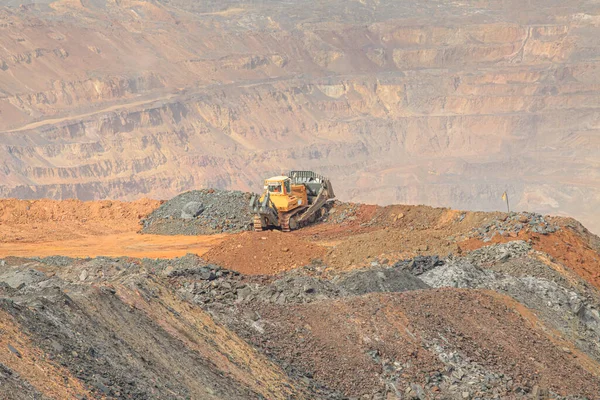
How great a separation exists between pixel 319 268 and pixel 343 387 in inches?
443

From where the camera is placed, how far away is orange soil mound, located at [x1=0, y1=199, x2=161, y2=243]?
126ft

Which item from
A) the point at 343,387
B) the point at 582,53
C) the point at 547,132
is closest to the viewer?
the point at 343,387

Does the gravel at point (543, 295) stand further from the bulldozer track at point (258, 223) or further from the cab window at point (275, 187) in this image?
the cab window at point (275, 187)

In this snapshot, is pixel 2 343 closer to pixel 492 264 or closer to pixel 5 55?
pixel 492 264

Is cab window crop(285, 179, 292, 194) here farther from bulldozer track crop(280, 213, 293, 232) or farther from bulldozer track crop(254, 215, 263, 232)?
bulldozer track crop(254, 215, 263, 232)

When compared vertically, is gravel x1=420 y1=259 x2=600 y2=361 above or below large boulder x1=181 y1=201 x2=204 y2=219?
above

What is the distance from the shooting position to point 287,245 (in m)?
30.9

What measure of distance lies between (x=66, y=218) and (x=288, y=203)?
10.5 metres

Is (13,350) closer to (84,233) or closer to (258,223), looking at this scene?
(258,223)

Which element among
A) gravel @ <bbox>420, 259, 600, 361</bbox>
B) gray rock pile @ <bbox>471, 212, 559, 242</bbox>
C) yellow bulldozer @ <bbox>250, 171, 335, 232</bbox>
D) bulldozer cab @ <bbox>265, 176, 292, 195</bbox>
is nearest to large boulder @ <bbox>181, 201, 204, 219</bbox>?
yellow bulldozer @ <bbox>250, 171, 335, 232</bbox>

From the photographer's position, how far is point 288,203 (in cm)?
3706

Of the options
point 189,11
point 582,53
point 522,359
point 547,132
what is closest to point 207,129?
point 189,11

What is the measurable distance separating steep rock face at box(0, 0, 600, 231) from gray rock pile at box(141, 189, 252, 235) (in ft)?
191

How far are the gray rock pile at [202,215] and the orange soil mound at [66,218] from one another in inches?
40.7
